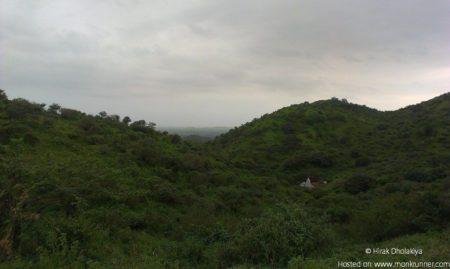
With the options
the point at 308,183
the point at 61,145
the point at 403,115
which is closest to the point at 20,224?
the point at 61,145

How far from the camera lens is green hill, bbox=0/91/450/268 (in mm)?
8485

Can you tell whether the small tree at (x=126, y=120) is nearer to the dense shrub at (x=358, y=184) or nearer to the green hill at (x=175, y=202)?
the green hill at (x=175, y=202)

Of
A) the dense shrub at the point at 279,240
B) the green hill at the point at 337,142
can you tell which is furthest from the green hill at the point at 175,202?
the green hill at the point at 337,142

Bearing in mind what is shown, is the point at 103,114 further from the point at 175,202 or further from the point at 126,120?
the point at 175,202

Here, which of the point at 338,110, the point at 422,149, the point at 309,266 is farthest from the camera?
the point at 338,110

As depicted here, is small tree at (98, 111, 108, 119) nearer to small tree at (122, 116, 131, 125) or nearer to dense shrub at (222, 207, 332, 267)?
small tree at (122, 116, 131, 125)

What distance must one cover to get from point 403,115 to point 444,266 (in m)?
64.9

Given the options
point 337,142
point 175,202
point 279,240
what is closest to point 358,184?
point 175,202

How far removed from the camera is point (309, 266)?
21.6 ft

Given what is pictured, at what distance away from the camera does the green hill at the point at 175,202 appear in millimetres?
8485

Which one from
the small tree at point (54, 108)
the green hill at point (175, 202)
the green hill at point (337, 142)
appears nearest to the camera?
the green hill at point (175, 202)

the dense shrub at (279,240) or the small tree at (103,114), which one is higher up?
the small tree at (103,114)

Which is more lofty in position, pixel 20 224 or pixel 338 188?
pixel 20 224

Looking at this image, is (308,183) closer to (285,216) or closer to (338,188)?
(338,188)
